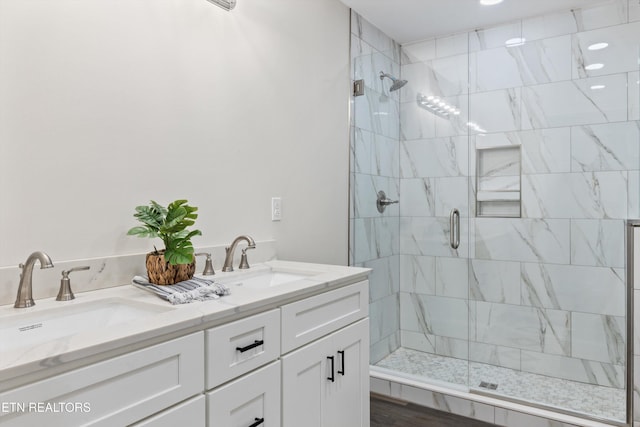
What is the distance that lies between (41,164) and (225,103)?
2.63 feet

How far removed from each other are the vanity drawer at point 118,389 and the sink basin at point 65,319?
207 millimetres

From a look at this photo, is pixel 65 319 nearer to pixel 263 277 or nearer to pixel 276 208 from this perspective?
pixel 263 277

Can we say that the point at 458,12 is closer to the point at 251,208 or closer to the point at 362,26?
the point at 362,26

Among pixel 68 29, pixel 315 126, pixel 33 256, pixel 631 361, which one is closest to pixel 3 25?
pixel 68 29

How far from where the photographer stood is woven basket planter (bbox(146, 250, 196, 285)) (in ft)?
4.46

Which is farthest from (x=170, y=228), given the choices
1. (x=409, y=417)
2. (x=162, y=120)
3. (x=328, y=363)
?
(x=409, y=417)

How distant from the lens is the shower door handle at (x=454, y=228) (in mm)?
2946

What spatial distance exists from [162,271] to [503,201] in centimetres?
231

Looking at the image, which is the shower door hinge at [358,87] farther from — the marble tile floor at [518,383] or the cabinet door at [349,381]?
the marble tile floor at [518,383]

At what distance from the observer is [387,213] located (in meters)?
3.00

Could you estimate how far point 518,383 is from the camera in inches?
102

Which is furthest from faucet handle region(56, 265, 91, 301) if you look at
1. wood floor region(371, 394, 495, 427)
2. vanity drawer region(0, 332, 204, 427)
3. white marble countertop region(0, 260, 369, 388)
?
wood floor region(371, 394, 495, 427)

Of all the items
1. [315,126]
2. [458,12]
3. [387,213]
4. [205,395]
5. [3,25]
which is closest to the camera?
[205,395]

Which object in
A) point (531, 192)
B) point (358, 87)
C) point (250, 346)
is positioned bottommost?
point (250, 346)
